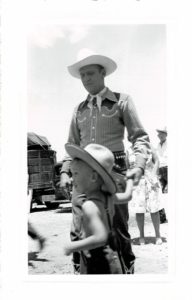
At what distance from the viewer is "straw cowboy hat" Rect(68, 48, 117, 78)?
11.5ft

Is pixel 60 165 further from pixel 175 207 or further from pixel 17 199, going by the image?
pixel 175 207

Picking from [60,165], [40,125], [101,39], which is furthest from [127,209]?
[101,39]

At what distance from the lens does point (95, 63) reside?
3.51 m

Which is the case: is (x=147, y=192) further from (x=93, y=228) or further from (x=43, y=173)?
(x=43, y=173)

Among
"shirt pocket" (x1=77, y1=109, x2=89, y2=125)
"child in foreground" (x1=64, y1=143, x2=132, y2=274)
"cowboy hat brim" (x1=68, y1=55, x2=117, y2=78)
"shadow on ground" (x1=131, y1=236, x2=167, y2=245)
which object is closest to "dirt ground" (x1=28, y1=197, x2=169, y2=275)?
"shadow on ground" (x1=131, y1=236, x2=167, y2=245)

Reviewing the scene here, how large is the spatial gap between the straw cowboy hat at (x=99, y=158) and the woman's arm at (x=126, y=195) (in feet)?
0.20

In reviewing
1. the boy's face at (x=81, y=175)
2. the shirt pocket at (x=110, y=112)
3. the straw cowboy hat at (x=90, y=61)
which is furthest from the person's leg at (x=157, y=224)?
the straw cowboy hat at (x=90, y=61)

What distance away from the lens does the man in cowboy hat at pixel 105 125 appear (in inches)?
137

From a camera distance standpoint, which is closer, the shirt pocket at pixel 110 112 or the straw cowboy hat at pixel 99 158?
the straw cowboy hat at pixel 99 158

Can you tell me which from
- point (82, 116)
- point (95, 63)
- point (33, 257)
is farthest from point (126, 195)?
point (95, 63)

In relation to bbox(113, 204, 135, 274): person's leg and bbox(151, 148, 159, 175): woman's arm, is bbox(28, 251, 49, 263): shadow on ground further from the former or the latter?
→ bbox(151, 148, 159, 175): woman's arm

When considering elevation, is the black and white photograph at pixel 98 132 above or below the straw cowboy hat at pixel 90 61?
below

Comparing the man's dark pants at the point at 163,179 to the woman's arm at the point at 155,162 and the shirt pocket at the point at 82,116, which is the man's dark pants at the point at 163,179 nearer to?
the woman's arm at the point at 155,162

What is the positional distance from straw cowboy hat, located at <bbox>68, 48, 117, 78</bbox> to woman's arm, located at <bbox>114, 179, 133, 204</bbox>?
760 millimetres
